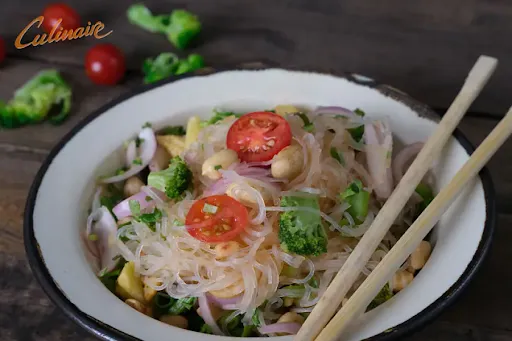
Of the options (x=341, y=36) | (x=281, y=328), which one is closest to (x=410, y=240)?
(x=281, y=328)

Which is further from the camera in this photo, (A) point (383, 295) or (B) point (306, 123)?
(B) point (306, 123)

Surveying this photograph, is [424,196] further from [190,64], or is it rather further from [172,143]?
[190,64]

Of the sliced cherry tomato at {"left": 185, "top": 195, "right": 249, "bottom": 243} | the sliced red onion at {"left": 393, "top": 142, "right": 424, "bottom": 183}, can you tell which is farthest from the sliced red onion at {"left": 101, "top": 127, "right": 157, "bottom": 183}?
the sliced red onion at {"left": 393, "top": 142, "right": 424, "bottom": 183}

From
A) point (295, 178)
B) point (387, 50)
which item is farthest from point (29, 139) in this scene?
point (387, 50)

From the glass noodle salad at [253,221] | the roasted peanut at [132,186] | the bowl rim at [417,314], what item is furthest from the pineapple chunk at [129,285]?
the roasted peanut at [132,186]

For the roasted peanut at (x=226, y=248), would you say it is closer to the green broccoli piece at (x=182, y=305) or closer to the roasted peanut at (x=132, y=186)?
the green broccoli piece at (x=182, y=305)

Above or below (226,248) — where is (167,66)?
below
